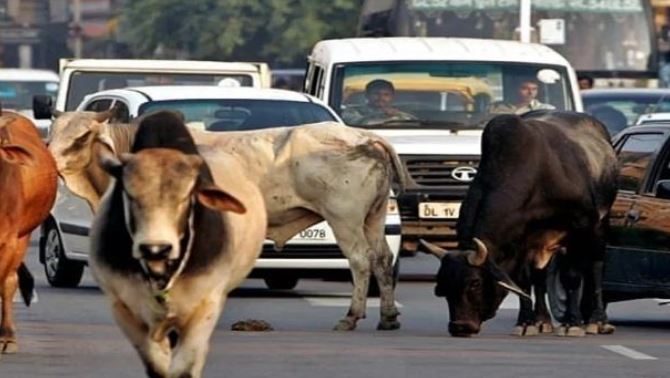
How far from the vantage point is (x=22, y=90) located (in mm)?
47344

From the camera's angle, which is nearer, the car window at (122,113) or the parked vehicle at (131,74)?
the car window at (122,113)

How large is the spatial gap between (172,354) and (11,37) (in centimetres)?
7216

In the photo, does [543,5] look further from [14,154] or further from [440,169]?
[14,154]

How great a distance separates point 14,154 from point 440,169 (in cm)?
836

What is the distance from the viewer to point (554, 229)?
1784cm

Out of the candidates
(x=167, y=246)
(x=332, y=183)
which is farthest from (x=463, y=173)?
(x=167, y=246)

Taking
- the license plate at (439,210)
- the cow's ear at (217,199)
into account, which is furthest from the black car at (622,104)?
the cow's ear at (217,199)

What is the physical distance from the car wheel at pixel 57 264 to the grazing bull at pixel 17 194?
5315 mm

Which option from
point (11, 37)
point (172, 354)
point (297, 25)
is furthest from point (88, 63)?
point (11, 37)

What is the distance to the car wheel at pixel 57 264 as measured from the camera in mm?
22422

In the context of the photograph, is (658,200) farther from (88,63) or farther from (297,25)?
(297,25)

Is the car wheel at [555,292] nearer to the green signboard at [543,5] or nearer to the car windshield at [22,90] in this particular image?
the green signboard at [543,5]

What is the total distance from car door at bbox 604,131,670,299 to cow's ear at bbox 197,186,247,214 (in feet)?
23.0

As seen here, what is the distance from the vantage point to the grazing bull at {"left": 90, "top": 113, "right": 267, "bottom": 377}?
1155 centimetres
